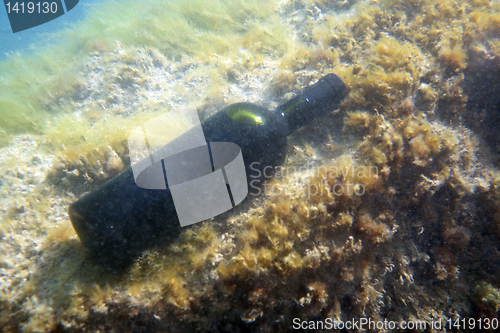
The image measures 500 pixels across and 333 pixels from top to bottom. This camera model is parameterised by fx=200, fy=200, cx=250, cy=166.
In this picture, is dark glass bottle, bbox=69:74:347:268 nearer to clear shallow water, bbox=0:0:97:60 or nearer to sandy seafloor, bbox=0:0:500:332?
sandy seafloor, bbox=0:0:500:332

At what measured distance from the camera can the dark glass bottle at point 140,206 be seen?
179cm

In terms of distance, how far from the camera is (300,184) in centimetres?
244

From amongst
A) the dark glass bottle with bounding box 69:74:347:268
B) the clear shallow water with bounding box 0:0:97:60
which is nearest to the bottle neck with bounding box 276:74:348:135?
the dark glass bottle with bounding box 69:74:347:268

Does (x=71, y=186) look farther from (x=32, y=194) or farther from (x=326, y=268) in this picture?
(x=326, y=268)

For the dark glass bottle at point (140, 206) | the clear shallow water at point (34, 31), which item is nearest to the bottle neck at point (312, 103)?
the dark glass bottle at point (140, 206)

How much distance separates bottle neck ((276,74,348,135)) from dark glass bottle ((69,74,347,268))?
29cm

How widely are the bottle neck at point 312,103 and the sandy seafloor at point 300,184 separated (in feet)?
1.20

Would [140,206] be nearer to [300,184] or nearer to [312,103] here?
[300,184]

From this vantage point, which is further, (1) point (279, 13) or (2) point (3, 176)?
(1) point (279, 13)

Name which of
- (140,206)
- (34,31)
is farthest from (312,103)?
(34,31)

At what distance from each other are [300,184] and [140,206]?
1.73 meters

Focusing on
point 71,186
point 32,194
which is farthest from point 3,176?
point 71,186

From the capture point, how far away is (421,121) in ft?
9.27

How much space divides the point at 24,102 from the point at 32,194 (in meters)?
3.17
